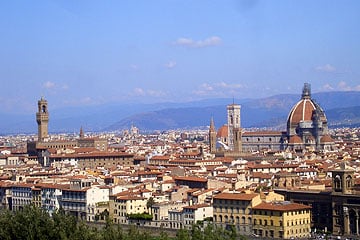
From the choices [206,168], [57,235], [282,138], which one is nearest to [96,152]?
[206,168]

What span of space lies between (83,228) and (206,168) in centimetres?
4669

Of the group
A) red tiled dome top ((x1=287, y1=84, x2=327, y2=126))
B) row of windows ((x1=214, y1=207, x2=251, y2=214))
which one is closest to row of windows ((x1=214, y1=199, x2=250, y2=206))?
row of windows ((x1=214, y1=207, x2=251, y2=214))

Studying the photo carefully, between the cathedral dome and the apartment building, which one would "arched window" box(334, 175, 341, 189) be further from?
the cathedral dome

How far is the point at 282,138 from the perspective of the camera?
126 meters

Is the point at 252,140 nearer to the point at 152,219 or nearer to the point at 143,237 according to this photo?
the point at 152,219

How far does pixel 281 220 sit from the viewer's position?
48.0m

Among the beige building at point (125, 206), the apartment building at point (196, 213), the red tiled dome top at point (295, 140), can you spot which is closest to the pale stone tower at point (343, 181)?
the apartment building at point (196, 213)

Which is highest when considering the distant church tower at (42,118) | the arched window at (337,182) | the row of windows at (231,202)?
the distant church tower at (42,118)

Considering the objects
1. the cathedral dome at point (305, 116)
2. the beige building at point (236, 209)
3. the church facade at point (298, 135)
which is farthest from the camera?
the cathedral dome at point (305, 116)

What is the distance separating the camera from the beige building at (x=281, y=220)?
4806cm

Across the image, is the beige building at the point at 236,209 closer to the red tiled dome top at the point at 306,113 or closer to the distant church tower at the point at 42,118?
the distant church tower at the point at 42,118

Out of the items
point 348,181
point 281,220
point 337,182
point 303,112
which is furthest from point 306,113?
point 281,220

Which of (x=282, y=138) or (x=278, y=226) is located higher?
(x=282, y=138)

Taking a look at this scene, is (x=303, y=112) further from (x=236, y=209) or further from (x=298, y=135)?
(x=236, y=209)
